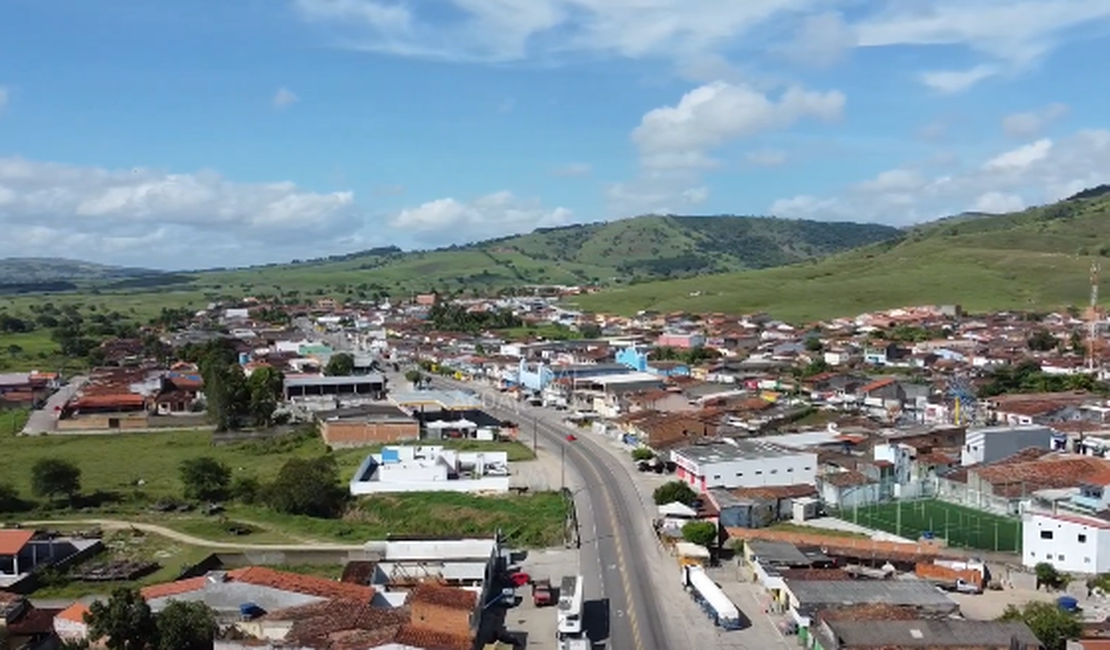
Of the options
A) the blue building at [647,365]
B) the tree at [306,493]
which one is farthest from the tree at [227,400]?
the blue building at [647,365]

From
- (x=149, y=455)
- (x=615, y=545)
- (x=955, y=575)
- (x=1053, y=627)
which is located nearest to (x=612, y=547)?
(x=615, y=545)

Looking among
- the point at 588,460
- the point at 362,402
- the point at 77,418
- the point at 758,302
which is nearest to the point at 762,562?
the point at 588,460

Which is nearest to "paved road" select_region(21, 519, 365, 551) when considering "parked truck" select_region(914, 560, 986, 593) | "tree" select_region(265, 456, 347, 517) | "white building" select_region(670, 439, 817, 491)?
"tree" select_region(265, 456, 347, 517)

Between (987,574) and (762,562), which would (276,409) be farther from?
(987,574)

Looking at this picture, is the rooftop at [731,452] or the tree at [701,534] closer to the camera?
the tree at [701,534]

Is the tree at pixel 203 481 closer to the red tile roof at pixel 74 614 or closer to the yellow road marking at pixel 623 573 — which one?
the yellow road marking at pixel 623 573
